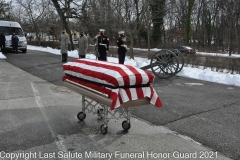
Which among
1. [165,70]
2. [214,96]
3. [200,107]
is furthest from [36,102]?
[165,70]

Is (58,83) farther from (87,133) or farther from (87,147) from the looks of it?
(87,147)

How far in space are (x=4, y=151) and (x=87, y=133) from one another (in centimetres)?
141

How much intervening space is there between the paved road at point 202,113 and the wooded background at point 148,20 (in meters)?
11.8

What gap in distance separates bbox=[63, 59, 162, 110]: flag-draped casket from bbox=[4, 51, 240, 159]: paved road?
3.76 feet

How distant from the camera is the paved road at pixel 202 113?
4.66 m

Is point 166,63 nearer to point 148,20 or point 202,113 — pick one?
point 202,113

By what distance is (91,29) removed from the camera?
27.3 metres

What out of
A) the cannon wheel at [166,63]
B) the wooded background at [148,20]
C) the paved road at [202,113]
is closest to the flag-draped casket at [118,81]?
the paved road at [202,113]

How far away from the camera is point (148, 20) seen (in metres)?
20.8

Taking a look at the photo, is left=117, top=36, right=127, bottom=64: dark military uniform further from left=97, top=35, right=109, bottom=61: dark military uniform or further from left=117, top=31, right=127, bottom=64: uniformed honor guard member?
left=97, top=35, right=109, bottom=61: dark military uniform

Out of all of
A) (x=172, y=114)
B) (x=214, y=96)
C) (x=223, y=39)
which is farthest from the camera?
(x=223, y=39)

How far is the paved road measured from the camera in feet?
15.3

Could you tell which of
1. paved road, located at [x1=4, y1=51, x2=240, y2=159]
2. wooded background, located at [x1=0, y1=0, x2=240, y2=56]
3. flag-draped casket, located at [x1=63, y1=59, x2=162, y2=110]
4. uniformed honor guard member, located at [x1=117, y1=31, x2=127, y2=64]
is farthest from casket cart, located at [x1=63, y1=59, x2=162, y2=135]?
wooded background, located at [x1=0, y1=0, x2=240, y2=56]

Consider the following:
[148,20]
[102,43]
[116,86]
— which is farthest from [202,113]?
[148,20]
